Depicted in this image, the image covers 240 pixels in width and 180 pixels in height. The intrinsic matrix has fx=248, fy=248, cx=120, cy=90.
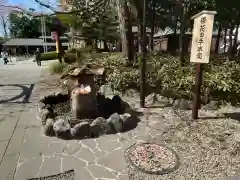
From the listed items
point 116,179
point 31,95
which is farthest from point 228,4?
point 116,179

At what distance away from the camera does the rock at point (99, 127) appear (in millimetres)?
5625

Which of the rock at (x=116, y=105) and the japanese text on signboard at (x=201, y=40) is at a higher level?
the japanese text on signboard at (x=201, y=40)

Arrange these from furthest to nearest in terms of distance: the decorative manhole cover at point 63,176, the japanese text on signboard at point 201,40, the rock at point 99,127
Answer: the japanese text on signboard at point 201,40 → the rock at point 99,127 → the decorative manhole cover at point 63,176

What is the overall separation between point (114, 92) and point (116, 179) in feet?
17.0

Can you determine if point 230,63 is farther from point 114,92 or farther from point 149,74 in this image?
point 114,92

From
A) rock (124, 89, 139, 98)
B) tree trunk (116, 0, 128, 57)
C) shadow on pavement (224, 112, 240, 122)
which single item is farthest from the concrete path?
tree trunk (116, 0, 128, 57)

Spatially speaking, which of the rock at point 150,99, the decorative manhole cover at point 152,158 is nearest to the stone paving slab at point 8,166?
the decorative manhole cover at point 152,158

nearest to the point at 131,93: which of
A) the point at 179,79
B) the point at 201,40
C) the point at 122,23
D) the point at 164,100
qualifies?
the point at 164,100

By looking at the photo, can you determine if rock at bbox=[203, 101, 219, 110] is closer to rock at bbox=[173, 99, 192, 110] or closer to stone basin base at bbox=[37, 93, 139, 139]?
rock at bbox=[173, 99, 192, 110]

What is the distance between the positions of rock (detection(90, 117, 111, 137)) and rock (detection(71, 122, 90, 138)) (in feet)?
0.36

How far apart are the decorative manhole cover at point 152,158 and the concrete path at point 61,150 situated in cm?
20

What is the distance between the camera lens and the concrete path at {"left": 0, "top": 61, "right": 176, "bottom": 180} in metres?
4.27

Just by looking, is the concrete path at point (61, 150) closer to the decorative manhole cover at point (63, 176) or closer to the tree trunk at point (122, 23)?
the decorative manhole cover at point (63, 176)

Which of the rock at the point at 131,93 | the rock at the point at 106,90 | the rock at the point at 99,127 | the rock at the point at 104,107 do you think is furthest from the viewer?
the rock at the point at 106,90
